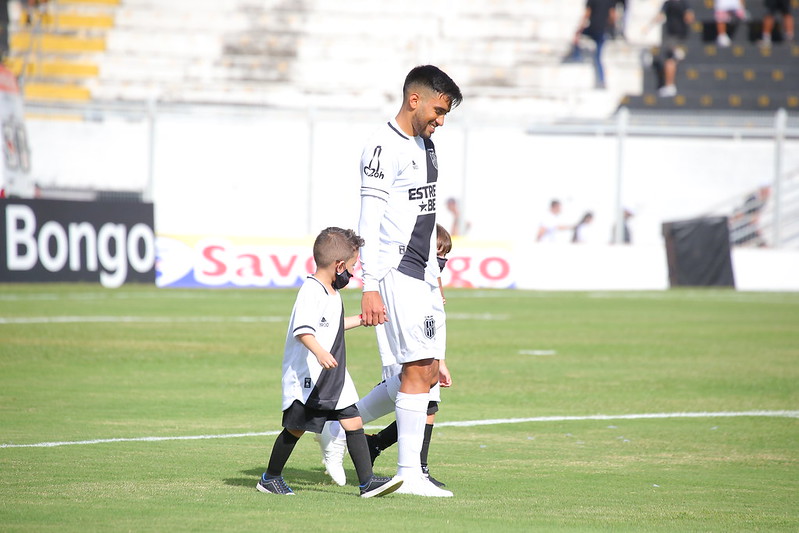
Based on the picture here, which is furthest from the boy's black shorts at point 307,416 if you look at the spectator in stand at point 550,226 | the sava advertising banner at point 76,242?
the spectator in stand at point 550,226

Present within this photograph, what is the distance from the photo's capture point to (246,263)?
24.2m

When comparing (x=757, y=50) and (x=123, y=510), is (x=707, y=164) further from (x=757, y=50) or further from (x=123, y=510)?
(x=123, y=510)

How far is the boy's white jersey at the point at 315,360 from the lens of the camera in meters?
6.28

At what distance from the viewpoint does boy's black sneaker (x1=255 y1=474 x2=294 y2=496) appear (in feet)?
21.0

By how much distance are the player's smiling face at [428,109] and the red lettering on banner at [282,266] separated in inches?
699

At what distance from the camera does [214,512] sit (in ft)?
19.2

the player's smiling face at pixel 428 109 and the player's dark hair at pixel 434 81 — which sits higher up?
the player's dark hair at pixel 434 81

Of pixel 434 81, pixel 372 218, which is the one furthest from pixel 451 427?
pixel 434 81

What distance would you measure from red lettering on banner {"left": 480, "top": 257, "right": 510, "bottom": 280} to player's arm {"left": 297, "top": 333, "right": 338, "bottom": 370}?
19.5 m

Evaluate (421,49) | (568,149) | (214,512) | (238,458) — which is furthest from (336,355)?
(421,49)

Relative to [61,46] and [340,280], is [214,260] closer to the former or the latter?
[61,46]

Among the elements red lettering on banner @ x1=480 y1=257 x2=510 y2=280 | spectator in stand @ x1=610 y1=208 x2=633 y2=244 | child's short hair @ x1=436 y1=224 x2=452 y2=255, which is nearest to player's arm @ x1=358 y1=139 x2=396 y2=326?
child's short hair @ x1=436 y1=224 x2=452 y2=255

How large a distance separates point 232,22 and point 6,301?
1919 centimetres

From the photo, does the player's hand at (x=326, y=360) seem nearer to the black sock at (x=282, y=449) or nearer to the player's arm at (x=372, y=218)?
the player's arm at (x=372, y=218)
